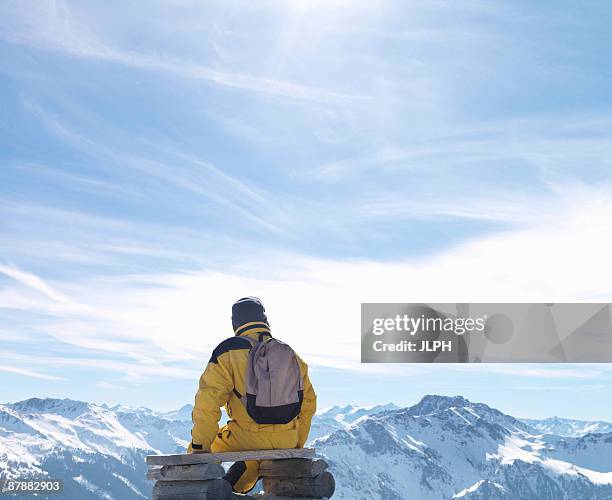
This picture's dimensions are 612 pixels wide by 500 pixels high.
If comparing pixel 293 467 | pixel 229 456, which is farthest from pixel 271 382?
pixel 293 467

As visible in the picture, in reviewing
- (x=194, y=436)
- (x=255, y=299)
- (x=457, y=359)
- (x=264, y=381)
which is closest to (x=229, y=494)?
(x=194, y=436)

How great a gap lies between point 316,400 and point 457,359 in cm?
2139

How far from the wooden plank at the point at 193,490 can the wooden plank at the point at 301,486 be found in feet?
3.00

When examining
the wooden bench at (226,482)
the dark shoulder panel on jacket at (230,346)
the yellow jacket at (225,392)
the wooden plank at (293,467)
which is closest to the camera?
the wooden bench at (226,482)

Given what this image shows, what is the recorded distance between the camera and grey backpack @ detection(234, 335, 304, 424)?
946 centimetres

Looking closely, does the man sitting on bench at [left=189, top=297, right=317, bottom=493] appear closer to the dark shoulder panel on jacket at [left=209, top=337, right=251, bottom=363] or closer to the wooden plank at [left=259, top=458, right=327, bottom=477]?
the dark shoulder panel on jacket at [left=209, top=337, right=251, bottom=363]

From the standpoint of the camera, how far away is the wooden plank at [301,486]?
9.70m

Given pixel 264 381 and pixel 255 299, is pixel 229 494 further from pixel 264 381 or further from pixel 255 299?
pixel 255 299

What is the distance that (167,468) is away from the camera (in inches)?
364

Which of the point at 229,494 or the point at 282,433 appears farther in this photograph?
the point at 282,433

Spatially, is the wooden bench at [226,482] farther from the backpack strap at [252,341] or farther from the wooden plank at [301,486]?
the backpack strap at [252,341]

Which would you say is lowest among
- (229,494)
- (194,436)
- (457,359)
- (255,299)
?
(229,494)

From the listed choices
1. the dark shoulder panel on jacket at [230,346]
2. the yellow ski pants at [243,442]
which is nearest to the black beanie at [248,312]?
the dark shoulder panel on jacket at [230,346]

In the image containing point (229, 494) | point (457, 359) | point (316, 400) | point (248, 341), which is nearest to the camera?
point (229, 494)
